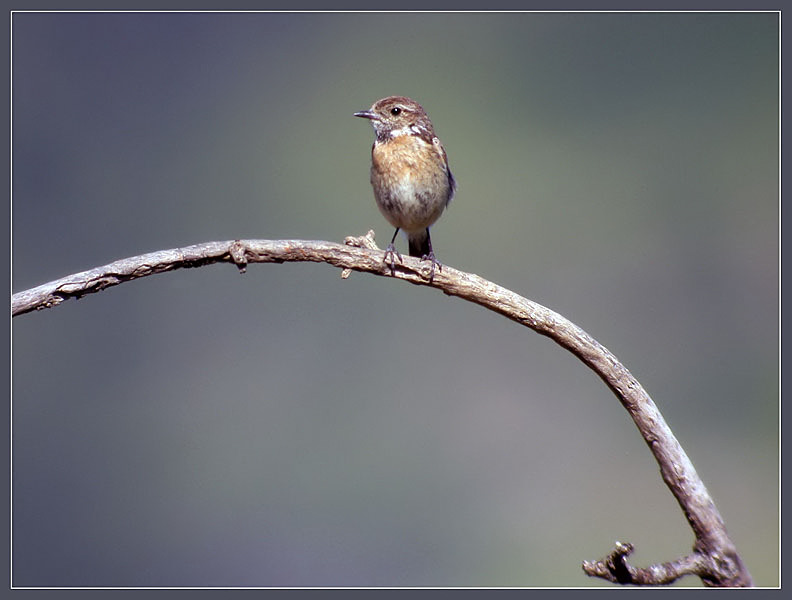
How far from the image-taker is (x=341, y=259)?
12.0 ft

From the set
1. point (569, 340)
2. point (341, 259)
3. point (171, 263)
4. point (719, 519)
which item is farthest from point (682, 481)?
point (171, 263)

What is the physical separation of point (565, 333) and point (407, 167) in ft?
5.65

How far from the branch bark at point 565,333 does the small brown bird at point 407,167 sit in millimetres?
1160

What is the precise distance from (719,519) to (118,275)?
2.65 metres

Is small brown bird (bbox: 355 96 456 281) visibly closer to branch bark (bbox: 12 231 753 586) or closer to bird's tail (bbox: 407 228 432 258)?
bird's tail (bbox: 407 228 432 258)

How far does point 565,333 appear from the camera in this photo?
354 cm

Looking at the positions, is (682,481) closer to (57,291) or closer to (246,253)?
(246,253)

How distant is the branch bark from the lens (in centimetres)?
329

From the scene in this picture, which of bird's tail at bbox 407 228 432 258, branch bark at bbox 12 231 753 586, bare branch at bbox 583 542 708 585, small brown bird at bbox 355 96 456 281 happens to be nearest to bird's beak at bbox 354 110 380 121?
small brown bird at bbox 355 96 456 281

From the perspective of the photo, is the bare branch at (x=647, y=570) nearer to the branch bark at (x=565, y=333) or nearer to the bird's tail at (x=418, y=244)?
the branch bark at (x=565, y=333)

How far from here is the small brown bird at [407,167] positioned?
15.8ft

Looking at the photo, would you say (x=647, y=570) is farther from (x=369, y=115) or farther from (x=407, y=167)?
(x=369, y=115)

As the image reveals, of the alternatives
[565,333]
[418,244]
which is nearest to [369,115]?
[418,244]

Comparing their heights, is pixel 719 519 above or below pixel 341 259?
below
